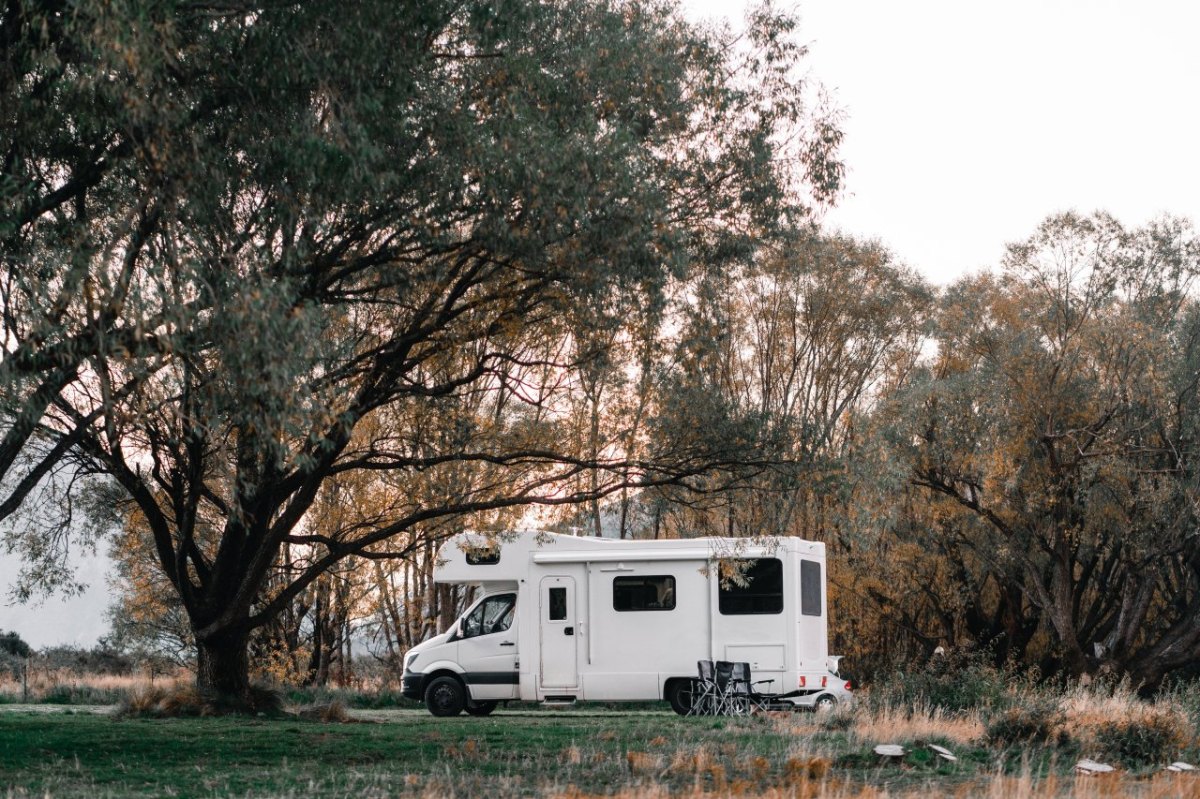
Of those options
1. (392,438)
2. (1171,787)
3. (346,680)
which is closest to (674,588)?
(392,438)

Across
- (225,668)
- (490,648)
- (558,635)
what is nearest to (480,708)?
(490,648)

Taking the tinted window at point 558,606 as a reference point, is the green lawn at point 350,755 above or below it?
below

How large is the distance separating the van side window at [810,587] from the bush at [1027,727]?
8132 mm

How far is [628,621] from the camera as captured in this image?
2212cm

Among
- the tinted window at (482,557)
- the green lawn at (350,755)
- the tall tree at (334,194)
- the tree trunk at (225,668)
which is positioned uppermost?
the tall tree at (334,194)

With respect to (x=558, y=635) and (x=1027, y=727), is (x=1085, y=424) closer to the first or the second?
(x=558, y=635)

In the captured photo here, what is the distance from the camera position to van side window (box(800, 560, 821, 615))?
22109 mm

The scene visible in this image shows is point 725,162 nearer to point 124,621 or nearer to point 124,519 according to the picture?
point 124,519

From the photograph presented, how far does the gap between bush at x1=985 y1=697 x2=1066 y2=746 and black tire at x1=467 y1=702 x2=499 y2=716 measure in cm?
1072

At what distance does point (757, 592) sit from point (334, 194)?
1209 centimetres

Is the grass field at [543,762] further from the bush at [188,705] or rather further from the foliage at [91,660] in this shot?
the foliage at [91,660]

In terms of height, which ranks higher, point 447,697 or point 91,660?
point 447,697

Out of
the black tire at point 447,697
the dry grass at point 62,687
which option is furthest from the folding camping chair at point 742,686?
the dry grass at point 62,687

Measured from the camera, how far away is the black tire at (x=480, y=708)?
2277 cm
